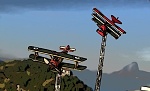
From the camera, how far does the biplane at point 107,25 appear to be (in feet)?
178

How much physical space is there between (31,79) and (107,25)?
9791 cm

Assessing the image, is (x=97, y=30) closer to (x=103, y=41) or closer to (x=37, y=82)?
(x=103, y=41)

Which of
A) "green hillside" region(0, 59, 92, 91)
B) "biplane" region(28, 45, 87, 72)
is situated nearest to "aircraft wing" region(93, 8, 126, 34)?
"biplane" region(28, 45, 87, 72)

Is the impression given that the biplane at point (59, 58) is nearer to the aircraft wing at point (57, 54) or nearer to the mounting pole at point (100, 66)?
the aircraft wing at point (57, 54)

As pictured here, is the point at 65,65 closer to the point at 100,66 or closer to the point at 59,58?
the point at 59,58

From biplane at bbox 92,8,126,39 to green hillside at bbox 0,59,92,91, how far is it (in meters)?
85.1

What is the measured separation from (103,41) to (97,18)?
353 cm

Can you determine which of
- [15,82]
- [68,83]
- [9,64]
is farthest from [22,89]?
[9,64]

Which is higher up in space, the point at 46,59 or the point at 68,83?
the point at 46,59

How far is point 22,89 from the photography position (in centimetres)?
14588

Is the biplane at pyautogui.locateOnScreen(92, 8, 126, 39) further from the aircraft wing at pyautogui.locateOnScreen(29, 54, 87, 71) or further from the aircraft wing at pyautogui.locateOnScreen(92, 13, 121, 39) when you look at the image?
the aircraft wing at pyautogui.locateOnScreen(29, 54, 87, 71)

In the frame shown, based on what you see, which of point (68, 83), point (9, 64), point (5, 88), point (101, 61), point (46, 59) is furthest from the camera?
point (9, 64)

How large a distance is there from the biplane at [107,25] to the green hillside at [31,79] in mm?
85115

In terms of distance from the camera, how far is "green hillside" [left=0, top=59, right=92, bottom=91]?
14075 centimetres
